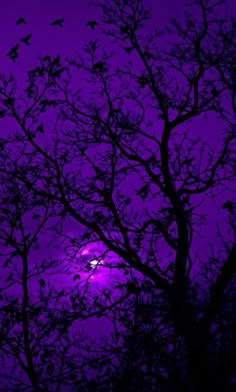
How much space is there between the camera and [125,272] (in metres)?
9.24

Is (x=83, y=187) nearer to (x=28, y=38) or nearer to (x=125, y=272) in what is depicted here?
(x=125, y=272)

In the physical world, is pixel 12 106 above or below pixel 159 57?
below

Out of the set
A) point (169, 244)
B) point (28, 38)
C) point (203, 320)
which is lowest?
point (203, 320)

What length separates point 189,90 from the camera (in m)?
9.21

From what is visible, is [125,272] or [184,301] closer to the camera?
[184,301]

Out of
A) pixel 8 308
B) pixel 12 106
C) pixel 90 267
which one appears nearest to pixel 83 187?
pixel 90 267

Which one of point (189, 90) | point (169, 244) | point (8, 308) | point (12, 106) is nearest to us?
point (169, 244)

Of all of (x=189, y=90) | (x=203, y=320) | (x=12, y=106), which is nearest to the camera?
(x=203, y=320)

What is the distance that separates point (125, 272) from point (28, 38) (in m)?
5.76

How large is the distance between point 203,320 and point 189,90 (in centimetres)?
516

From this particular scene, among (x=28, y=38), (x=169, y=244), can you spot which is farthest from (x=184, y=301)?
(x=28, y=38)

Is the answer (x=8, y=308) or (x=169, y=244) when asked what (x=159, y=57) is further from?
(x=8, y=308)

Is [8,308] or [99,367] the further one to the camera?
[8,308]

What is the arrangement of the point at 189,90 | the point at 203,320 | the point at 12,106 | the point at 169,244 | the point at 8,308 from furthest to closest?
the point at 8,308 → the point at 12,106 → the point at 189,90 → the point at 169,244 → the point at 203,320
